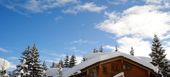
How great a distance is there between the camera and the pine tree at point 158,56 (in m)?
53.1

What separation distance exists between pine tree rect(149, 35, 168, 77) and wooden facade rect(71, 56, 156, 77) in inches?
588

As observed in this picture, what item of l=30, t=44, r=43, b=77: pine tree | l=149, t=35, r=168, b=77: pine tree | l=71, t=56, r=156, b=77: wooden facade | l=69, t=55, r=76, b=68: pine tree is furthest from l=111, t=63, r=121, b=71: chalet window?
l=69, t=55, r=76, b=68: pine tree

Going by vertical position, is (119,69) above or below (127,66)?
below

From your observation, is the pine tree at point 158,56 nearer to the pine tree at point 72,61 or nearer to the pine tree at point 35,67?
the pine tree at point 35,67

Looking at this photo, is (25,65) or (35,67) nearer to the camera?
(25,65)

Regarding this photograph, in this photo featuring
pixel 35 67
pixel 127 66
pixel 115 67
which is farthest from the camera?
pixel 35 67

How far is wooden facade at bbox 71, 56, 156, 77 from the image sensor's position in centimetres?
3775

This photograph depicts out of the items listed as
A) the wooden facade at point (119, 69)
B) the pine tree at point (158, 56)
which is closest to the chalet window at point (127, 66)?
the wooden facade at point (119, 69)

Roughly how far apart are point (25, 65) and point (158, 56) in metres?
24.6

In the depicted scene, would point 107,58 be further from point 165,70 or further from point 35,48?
point 35,48

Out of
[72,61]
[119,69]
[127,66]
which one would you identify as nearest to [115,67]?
[119,69]

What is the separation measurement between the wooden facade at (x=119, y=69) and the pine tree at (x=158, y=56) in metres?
14.9

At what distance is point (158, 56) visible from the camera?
55.0 metres

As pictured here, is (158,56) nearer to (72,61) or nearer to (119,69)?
(119,69)
